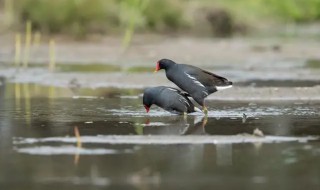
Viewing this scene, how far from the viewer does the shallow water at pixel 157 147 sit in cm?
1046

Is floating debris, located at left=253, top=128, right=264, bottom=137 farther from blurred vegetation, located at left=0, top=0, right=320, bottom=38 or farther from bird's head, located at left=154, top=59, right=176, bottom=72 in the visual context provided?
blurred vegetation, located at left=0, top=0, right=320, bottom=38

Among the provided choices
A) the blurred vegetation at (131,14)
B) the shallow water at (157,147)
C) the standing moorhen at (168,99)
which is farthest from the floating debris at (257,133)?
the blurred vegetation at (131,14)

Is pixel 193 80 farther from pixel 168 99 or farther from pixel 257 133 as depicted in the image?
pixel 257 133

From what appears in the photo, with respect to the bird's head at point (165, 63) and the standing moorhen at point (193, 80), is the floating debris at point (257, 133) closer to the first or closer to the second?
the standing moorhen at point (193, 80)

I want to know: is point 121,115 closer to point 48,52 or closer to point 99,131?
point 99,131

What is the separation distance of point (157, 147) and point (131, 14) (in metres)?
25.8

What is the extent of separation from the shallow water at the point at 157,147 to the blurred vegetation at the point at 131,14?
1605 centimetres

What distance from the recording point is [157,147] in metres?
12.6

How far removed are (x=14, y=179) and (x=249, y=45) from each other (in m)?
28.2

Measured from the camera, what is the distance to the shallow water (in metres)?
10.5

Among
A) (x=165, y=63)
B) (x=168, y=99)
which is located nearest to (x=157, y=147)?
(x=168, y=99)

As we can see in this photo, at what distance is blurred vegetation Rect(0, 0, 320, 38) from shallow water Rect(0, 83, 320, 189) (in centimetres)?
1605

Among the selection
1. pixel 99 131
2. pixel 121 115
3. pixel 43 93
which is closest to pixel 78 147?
pixel 99 131

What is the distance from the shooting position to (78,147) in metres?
12.5
